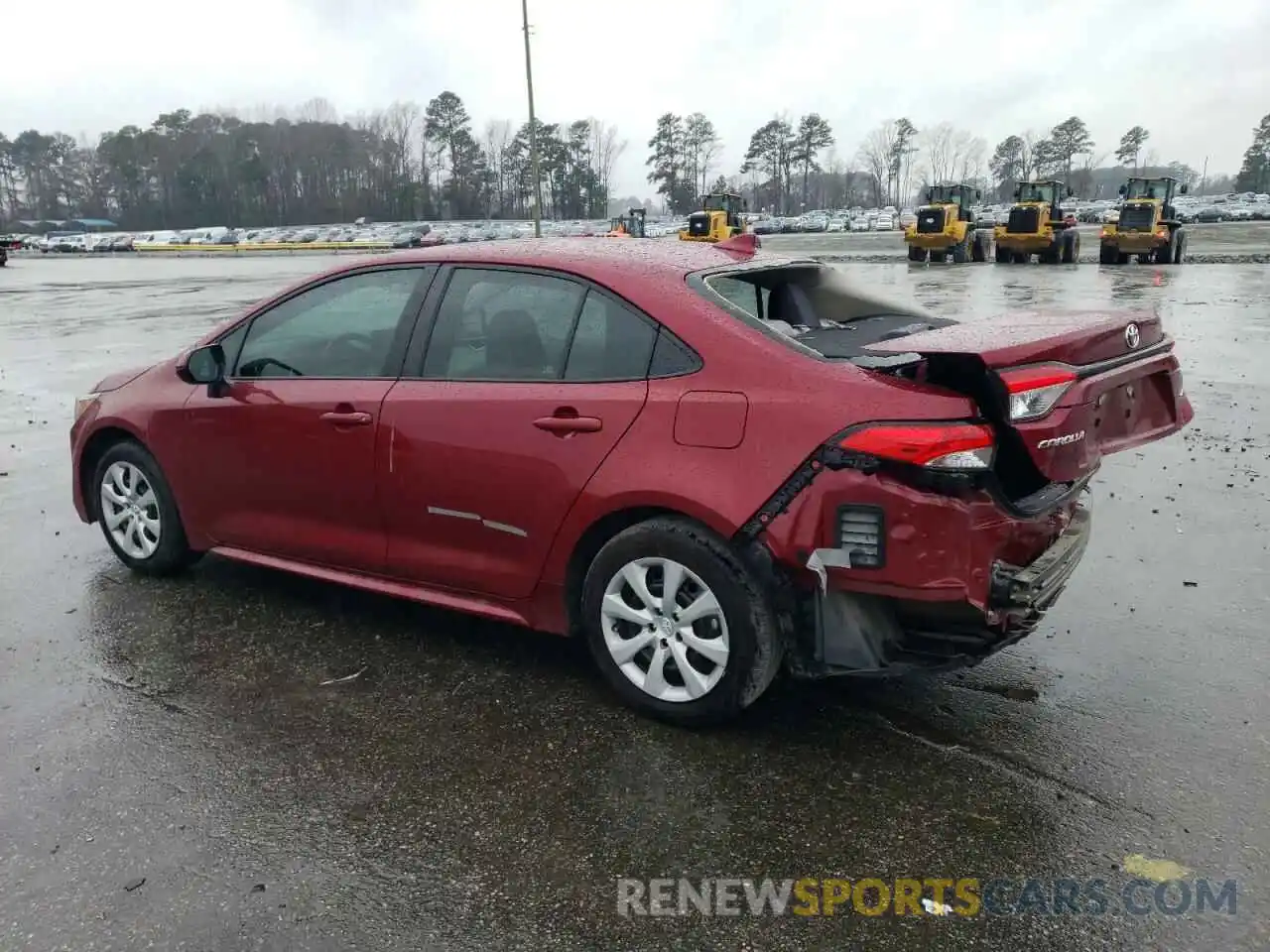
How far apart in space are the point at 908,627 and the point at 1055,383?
863mm

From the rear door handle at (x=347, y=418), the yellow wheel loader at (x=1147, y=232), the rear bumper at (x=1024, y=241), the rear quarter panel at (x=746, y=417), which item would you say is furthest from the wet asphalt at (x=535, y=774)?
the rear bumper at (x=1024, y=241)

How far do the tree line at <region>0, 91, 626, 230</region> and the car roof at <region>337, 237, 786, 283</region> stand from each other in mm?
109328

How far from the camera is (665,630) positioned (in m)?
3.35

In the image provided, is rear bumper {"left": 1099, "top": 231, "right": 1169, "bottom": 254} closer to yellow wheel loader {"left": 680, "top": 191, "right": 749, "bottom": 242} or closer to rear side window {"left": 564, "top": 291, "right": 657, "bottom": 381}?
yellow wheel loader {"left": 680, "top": 191, "right": 749, "bottom": 242}

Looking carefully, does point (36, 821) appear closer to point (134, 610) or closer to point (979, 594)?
point (134, 610)

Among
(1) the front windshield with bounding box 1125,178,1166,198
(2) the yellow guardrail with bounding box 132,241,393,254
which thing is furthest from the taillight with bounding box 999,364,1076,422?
(2) the yellow guardrail with bounding box 132,241,393,254

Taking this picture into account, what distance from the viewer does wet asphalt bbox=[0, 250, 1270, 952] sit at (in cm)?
253

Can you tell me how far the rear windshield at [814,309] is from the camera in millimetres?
3424

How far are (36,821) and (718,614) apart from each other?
2130 millimetres

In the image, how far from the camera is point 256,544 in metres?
4.41

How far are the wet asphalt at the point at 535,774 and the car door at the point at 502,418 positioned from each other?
1.72 ft

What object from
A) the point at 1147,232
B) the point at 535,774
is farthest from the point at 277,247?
the point at 535,774

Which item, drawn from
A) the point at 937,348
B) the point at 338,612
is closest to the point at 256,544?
the point at 338,612

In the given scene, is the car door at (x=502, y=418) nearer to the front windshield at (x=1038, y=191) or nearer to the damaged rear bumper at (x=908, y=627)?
the damaged rear bumper at (x=908, y=627)
